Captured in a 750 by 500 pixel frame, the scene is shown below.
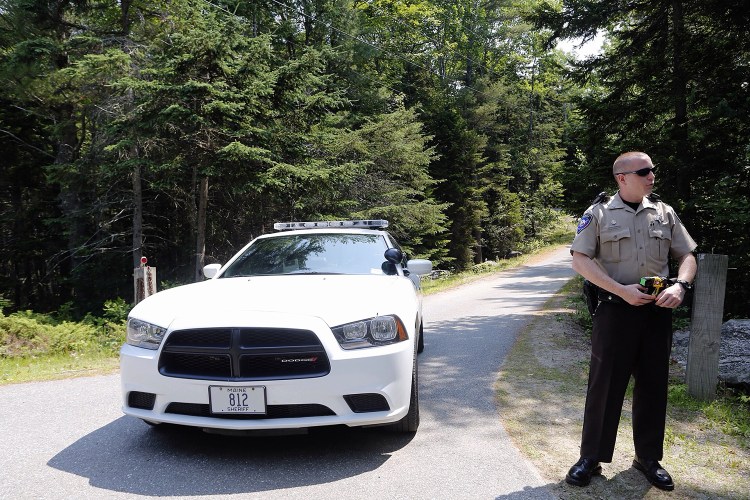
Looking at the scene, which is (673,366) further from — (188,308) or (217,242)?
(217,242)

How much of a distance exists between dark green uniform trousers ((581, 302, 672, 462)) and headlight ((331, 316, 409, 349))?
4.23 ft

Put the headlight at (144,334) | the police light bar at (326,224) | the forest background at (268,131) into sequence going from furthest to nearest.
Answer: the forest background at (268,131) → the police light bar at (326,224) → the headlight at (144,334)

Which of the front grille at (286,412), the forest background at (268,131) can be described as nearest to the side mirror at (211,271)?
the front grille at (286,412)

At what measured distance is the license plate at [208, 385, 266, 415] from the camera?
3414 mm

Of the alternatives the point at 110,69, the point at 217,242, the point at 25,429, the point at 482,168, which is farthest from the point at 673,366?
the point at 482,168

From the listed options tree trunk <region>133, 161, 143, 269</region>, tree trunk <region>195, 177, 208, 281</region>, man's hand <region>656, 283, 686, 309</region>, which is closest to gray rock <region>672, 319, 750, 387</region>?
man's hand <region>656, 283, 686, 309</region>

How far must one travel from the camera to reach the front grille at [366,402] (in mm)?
3508

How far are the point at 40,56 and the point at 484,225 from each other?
2631 cm

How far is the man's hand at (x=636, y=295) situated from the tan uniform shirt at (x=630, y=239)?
0.52 ft

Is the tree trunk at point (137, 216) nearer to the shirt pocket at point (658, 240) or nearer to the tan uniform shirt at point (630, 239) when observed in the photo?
the tan uniform shirt at point (630, 239)

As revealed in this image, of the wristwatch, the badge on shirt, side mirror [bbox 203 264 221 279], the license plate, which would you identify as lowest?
the license plate

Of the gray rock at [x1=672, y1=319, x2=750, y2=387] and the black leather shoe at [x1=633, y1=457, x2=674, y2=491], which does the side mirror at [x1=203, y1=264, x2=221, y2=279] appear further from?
the gray rock at [x1=672, y1=319, x2=750, y2=387]

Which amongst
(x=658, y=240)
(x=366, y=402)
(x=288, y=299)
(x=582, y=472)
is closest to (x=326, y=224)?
(x=288, y=299)

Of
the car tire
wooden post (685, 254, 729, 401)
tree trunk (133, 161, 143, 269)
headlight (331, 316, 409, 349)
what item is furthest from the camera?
tree trunk (133, 161, 143, 269)
